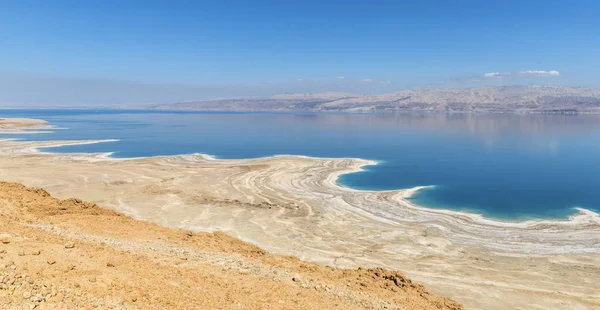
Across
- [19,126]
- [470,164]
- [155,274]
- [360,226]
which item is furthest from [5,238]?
[19,126]

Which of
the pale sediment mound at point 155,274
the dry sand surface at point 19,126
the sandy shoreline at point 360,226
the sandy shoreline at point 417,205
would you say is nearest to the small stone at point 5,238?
the pale sediment mound at point 155,274

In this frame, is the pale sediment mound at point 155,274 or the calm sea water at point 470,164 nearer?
the pale sediment mound at point 155,274

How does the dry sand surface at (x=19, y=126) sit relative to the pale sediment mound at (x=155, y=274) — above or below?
above

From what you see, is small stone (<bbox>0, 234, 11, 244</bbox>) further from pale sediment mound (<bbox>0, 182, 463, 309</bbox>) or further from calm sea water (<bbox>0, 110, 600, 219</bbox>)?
calm sea water (<bbox>0, 110, 600, 219</bbox>)

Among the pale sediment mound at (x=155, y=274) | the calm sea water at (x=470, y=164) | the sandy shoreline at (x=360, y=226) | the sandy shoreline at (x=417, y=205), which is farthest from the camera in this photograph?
the calm sea water at (x=470, y=164)

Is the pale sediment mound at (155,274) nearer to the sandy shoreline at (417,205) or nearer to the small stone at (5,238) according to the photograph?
the small stone at (5,238)

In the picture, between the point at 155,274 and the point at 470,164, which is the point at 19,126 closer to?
the point at 470,164

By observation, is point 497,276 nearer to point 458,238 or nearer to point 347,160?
point 458,238
